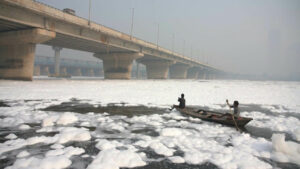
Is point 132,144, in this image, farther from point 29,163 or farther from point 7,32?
point 7,32

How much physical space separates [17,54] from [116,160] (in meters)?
28.4

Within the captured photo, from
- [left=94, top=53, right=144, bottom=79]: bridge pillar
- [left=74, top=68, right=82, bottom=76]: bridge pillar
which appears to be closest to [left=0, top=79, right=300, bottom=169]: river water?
[left=94, top=53, right=144, bottom=79]: bridge pillar

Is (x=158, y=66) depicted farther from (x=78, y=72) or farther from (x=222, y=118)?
(x=78, y=72)

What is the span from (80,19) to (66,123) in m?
25.2

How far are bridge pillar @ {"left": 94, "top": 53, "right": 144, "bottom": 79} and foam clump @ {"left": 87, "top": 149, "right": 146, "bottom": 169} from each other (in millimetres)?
40977

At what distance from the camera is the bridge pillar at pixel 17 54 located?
24953 millimetres

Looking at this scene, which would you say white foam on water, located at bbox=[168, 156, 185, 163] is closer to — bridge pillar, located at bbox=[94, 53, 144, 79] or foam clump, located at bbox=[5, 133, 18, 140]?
foam clump, located at bbox=[5, 133, 18, 140]

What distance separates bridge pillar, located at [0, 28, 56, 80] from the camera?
81.9ft

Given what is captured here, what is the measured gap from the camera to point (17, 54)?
2558 cm

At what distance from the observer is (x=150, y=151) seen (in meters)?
4.93

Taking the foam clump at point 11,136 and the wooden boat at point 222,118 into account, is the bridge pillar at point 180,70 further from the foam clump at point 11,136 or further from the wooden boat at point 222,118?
the foam clump at point 11,136

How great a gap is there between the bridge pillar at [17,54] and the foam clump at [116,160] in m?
25.2

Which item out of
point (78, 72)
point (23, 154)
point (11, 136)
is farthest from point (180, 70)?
point (23, 154)

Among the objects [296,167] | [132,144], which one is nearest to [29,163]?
[132,144]
